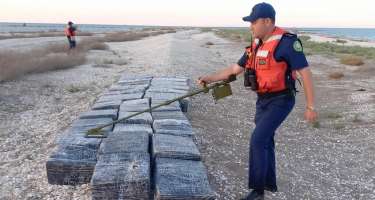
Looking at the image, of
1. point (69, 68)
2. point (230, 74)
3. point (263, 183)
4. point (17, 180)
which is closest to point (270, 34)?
point (230, 74)

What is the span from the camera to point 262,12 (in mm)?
4105

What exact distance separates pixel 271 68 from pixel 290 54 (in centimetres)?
22

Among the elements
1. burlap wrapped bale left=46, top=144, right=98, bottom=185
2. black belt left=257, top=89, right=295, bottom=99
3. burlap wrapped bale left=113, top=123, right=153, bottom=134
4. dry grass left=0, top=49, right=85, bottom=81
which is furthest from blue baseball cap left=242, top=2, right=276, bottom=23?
dry grass left=0, top=49, right=85, bottom=81

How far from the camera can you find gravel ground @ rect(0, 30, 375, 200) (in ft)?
17.2

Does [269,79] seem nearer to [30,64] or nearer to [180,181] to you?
[180,181]

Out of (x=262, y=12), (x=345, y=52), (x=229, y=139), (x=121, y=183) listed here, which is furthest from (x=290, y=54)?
(x=345, y=52)

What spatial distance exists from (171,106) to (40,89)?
18.3ft

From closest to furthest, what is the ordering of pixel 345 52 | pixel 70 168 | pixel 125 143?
1. pixel 70 168
2. pixel 125 143
3. pixel 345 52

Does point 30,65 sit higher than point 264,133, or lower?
lower

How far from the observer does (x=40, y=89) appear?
11.6 meters

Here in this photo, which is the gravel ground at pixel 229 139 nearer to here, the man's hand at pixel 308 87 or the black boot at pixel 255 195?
the black boot at pixel 255 195

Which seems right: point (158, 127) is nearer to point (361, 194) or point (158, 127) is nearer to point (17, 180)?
point (17, 180)

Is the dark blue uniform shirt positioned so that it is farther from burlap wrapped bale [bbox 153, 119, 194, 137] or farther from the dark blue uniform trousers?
burlap wrapped bale [bbox 153, 119, 194, 137]

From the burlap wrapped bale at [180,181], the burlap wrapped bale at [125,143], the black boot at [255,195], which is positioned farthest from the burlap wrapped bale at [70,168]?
the black boot at [255,195]
